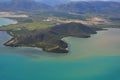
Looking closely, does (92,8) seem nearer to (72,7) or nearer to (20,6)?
(72,7)

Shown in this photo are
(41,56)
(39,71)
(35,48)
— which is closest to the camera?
(39,71)

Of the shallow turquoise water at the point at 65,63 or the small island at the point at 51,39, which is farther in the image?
the small island at the point at 51,39

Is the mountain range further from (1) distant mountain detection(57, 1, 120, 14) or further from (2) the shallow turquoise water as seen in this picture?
(2) the shallow turquoise water

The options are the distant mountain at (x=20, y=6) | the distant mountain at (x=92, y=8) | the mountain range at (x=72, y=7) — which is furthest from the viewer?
the distant mountain at (x=20, y=6)

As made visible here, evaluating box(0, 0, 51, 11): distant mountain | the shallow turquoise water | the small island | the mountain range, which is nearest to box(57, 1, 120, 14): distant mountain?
the mountain range

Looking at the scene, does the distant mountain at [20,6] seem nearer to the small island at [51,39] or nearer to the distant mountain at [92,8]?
the distant mountain at [92,8]

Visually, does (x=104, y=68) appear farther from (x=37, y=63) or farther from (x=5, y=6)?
(x=5, y=6)

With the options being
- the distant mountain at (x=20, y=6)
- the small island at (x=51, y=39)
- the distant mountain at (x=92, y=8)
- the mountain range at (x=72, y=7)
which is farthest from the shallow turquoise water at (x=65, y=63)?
the distant mountain at (x=20, y=6)

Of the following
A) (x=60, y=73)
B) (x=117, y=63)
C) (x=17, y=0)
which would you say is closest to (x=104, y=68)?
(x=117, y=63)

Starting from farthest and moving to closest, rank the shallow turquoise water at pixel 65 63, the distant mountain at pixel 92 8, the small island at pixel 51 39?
the distant mountain at pixel 92 8, the small island at pixel 51 39, the shallow turquoise water at pixel 65 63
